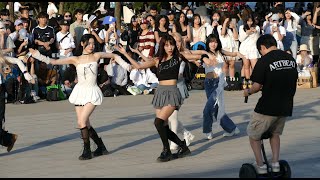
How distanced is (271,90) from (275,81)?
117 mm

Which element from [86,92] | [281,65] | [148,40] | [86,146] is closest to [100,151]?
[86,146]

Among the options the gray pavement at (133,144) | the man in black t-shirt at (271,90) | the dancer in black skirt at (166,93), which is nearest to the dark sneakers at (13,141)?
the gray pavement at (133,144)

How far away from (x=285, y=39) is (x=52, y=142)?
1031 cm

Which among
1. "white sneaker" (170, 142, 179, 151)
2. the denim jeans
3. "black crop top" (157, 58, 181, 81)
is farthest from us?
the denim jeans

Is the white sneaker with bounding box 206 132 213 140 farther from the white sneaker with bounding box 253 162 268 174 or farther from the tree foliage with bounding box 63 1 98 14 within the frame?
the tree foliage with bounding box 63 1 98 14

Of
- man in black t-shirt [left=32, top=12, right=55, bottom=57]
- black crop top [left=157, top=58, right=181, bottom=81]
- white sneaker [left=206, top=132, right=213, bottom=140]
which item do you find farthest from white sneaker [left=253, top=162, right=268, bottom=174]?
man in black t-shirt [left=32, top=12, right=55, bottom=57]

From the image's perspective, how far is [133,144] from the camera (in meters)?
13.0

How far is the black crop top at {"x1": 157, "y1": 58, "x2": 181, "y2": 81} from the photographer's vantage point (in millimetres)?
11562

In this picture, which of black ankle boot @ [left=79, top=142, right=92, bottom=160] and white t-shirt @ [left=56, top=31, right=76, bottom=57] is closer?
black ankle boot @ [left=79, top=142, right=92, bottom=160]

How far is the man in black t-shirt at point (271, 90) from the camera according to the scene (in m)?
9.42

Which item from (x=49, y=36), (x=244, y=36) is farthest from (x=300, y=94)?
(x=49, y=36)

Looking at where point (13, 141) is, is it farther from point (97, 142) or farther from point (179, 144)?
point (179, 144)

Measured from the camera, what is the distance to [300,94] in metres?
19.4

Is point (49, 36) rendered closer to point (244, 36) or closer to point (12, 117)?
point (12, 117)
